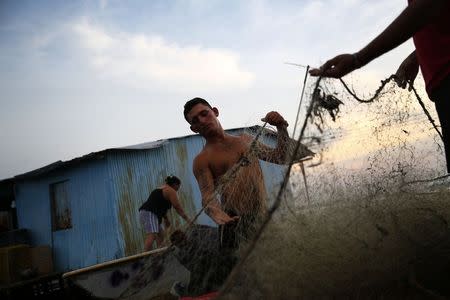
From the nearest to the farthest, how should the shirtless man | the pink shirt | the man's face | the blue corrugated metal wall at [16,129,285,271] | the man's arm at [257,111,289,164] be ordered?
the pink shirt, the shirtless man, the man's arm at [257,111,289,164], the man's face, the blue corrugated metal wall at [16,129,285,271]

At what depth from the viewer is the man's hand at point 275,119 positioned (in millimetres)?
2971

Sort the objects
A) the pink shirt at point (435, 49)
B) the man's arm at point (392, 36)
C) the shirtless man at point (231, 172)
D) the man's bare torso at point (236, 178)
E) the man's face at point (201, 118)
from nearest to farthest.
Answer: the man's arm at point (392, 36), the pink shirt at point (435, 49), the shirtless man at point (231, 172), the man's bare torso at point (236, 178), the man's face at point (201, 118)

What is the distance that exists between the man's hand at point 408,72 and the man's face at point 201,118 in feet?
5.26

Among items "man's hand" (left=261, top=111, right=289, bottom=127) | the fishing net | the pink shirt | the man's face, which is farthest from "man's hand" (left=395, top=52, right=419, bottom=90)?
the man's face

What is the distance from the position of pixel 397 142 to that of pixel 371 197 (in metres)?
0.66

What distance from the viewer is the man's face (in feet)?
11.1

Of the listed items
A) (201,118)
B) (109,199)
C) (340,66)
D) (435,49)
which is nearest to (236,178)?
(201,118)

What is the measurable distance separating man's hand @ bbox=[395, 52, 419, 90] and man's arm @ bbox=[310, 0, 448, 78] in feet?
3.28

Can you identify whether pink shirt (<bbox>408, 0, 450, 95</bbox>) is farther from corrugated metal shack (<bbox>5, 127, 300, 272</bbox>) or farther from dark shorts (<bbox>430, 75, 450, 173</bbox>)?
corrugated metal shack (<bbox>5, 127, 300, 272</bbox>)

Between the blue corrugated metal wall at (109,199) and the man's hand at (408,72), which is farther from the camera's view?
the blue corrugated metal wall at (109,199)

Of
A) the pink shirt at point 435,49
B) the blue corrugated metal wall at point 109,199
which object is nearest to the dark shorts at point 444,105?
the pink shirt at point 435,49

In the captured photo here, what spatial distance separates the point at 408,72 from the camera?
2.62 m

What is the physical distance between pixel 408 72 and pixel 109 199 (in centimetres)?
1042

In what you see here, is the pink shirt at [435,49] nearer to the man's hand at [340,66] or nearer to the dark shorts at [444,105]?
the dark shorts at [444,105]
